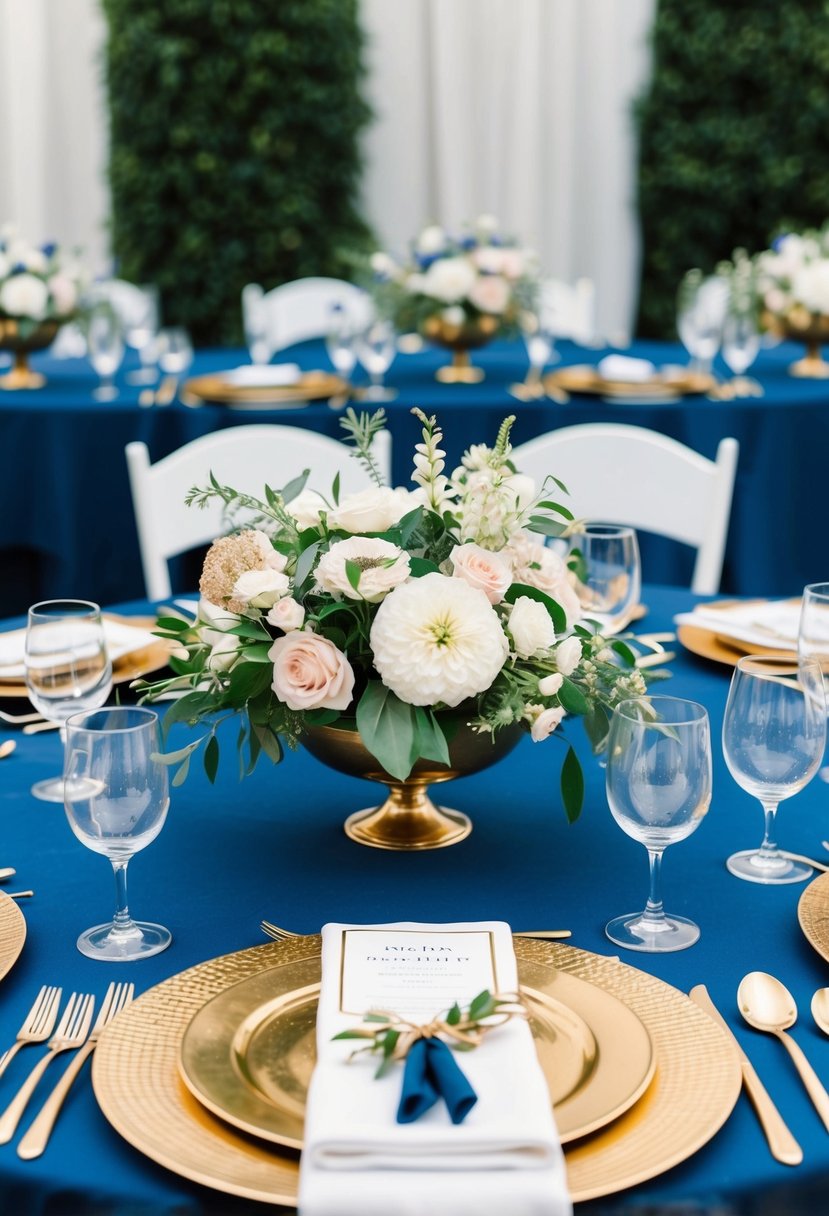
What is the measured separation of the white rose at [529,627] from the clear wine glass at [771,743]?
16cm

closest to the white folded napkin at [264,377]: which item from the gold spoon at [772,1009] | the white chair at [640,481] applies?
the white chair at [640,481]

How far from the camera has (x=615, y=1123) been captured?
881 mm

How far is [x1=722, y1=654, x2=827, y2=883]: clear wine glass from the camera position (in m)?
1.20

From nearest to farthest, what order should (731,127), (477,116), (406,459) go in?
(406,459) → (731,127) → (477,116)

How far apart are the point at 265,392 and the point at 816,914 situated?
2488 millimetres

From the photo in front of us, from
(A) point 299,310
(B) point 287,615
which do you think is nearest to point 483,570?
(B) point 287,615

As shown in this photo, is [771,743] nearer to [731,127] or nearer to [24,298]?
[24,298]

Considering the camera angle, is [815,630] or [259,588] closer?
[259,588]

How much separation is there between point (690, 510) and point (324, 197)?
439 centimetres

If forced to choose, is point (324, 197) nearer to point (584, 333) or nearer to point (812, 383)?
point (584, 333)

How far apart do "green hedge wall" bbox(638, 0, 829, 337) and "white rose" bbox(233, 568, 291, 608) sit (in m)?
5.50

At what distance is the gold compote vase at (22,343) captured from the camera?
3.61m

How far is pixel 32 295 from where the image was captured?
3588 millimetres

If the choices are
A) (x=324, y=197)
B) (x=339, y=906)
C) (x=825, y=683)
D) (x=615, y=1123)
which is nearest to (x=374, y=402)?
(x=825, y=683)
